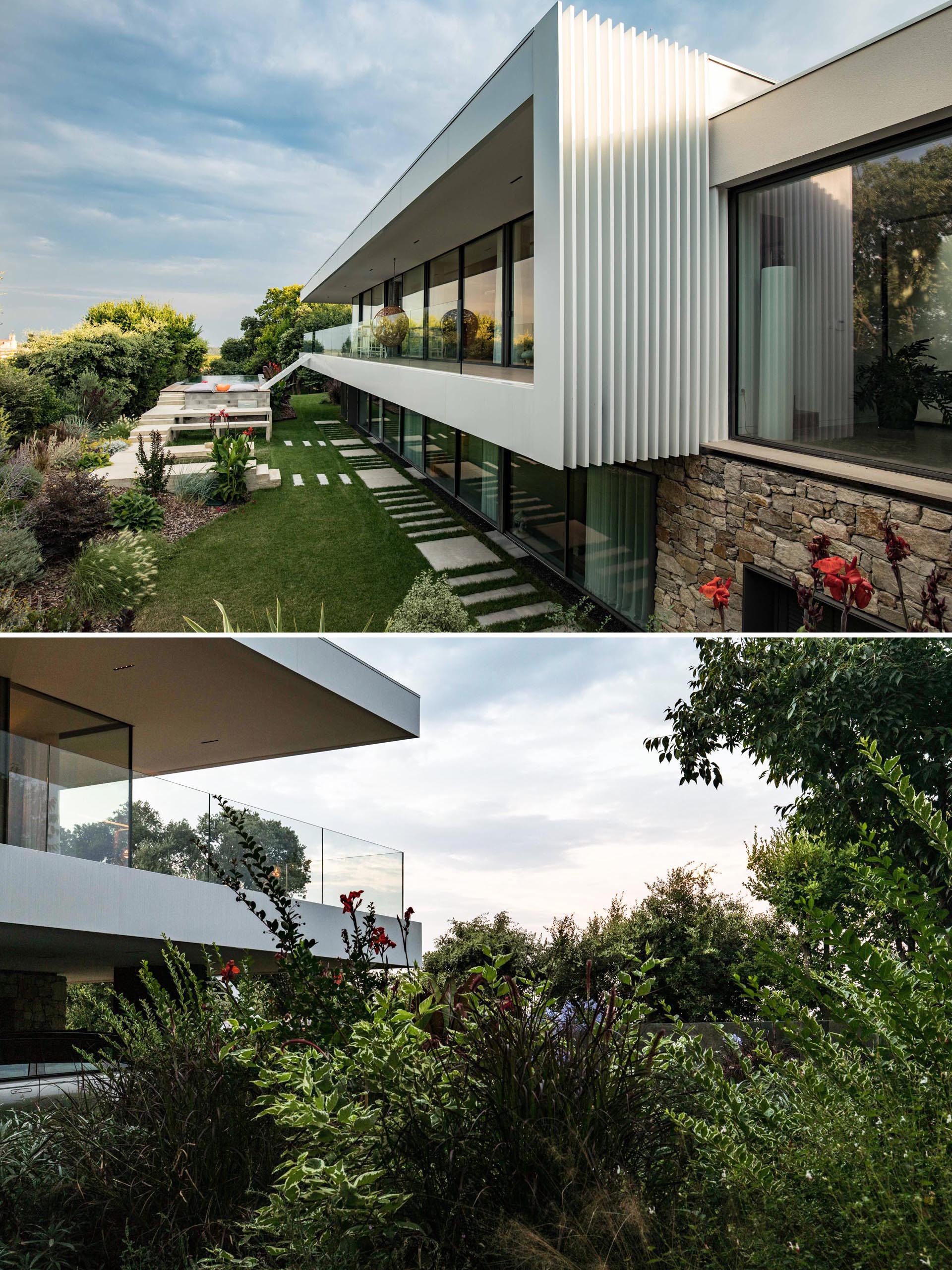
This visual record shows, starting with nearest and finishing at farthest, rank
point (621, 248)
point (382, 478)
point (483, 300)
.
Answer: point (621, 248)
point (483, 300)
point (382, 478)

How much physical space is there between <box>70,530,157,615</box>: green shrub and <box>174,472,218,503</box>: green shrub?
2282 mm

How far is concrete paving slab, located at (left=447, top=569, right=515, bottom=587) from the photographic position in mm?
9078

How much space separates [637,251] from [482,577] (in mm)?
4288

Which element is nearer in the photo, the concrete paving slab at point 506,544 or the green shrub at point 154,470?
the green shrub at point 154,470

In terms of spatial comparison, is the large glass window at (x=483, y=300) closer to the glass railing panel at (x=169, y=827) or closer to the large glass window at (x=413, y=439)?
the large glass window at (x=413, y=439)

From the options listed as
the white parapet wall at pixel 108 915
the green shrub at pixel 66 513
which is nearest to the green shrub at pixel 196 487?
the green shrub at pixel 66 513

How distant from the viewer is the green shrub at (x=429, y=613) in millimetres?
6824

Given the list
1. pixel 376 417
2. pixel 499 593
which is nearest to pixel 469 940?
pixel 499 593

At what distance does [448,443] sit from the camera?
14.8 m

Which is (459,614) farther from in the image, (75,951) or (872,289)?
(75,951)

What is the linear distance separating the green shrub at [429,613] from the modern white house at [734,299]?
1500 mm

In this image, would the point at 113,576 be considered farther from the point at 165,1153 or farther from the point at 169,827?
the point at 165,1153

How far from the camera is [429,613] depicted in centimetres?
685

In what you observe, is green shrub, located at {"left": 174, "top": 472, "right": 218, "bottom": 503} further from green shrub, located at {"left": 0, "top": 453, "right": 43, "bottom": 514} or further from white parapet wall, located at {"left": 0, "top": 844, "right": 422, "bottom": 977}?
white parapet wall, located at {"left": 0, "top": 844, "right": 422, "bottom": 977}
